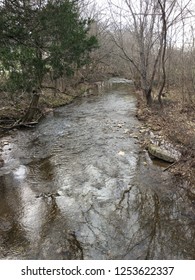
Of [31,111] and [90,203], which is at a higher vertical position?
[31,111]

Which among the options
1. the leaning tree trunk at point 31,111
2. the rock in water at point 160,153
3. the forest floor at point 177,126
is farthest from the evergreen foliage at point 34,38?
the rock in water at point 160,153

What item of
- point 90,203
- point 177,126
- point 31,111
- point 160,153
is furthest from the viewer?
point 31,111

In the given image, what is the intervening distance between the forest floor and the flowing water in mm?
459

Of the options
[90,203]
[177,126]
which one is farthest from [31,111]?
Result: [90,203]

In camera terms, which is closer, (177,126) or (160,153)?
(160,153)

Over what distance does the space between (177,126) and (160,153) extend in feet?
5.72

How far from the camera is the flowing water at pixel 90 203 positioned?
4465 mm

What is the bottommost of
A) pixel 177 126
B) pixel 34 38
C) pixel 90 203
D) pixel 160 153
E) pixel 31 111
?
pixel 90 203

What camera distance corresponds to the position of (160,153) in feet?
25.1

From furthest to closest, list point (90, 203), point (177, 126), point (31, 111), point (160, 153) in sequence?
point (31, 111), point (177, 126), point (160, 153), point (90, 203)

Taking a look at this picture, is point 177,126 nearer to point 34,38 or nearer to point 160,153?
point 160,153
